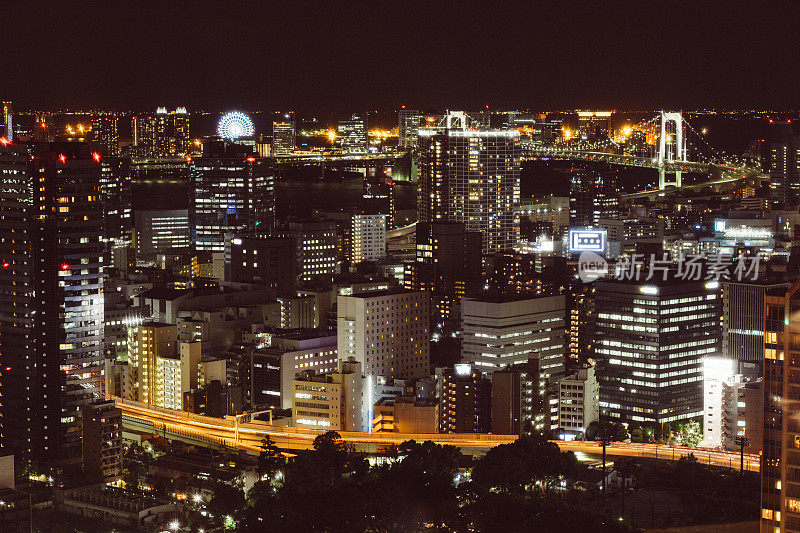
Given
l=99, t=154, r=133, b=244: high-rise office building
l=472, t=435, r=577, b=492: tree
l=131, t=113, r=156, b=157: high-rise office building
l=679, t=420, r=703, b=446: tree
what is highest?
l=131, t=113, r=156, b=157: high-rise office building

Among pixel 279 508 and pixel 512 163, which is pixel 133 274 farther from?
pixel 279 508

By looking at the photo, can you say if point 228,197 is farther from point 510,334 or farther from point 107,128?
point 510,334

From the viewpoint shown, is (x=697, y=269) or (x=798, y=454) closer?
(x=798, y=454)

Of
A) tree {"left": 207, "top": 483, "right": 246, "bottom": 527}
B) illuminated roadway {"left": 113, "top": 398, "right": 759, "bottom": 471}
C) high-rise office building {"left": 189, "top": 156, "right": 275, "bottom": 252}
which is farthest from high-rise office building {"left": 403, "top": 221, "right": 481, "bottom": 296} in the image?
tree {"left": 207, "top": 483, "right": 246, "bottom": 527}

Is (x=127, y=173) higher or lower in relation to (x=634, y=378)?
higher

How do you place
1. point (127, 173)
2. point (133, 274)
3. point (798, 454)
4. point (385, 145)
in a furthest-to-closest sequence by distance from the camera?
1. point (385, 145)
2. point (127, 173)
3. point (133, 274)
4. point (798, 454)

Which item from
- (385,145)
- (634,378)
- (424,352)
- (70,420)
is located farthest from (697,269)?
(385,145)

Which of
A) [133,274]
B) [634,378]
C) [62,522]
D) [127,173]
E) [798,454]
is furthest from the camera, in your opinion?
[127,173]

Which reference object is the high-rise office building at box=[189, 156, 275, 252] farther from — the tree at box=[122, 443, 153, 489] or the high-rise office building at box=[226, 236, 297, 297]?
the tree at box=[122, 443, 153, 489]
